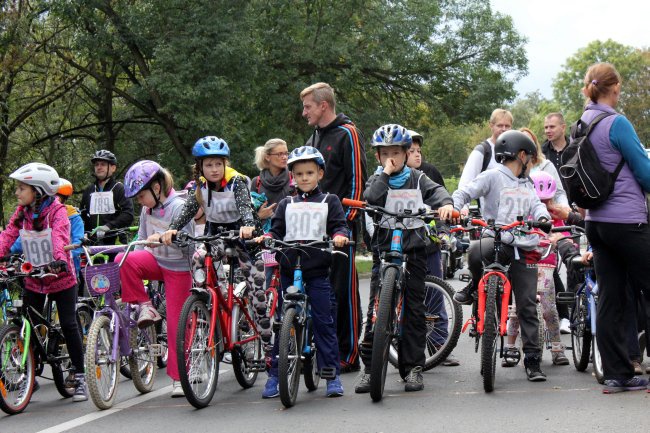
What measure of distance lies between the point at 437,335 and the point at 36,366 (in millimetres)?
3415

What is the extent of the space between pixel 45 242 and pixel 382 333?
118 inches

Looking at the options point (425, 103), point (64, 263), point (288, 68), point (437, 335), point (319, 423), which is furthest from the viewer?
point (425, 103)

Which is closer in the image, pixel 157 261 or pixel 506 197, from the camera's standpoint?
pixel 506 197

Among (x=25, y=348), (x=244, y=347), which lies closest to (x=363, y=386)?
(x=244, y=347)

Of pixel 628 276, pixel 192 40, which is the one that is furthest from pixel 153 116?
pixel 628 276

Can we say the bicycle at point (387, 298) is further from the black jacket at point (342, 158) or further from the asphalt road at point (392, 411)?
the black jacket at point (342, 158)

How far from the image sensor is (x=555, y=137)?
11.4 m

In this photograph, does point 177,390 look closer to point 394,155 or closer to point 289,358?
point 289,358

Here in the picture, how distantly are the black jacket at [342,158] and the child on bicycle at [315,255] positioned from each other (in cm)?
94

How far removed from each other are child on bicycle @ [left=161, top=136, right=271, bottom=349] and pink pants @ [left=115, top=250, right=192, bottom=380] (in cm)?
42

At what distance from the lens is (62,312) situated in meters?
8.73

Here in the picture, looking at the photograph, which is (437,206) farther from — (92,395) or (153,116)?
(153,116)

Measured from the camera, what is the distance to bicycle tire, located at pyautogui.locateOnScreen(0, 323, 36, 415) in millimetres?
8078

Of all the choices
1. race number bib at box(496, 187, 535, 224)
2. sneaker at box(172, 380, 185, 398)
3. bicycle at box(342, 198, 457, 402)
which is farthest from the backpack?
sneaker at box(172, 380, 185, 398)
